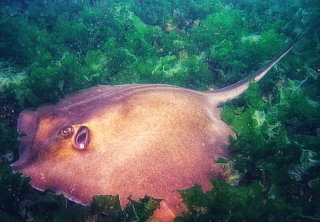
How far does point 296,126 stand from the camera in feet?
12.0

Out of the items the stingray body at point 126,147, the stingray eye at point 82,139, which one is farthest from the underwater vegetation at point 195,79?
the stingray eye at point 82,139

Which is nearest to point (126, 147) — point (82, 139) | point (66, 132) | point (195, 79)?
point (82, 139)

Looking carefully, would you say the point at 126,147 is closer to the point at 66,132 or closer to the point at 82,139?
the point at 82,139

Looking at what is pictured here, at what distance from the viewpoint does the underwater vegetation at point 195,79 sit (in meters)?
2.29

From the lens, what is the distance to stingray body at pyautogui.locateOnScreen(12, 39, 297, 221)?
92.5 inches

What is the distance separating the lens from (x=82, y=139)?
8.84ft

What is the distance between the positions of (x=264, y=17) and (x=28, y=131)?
9.96 metres

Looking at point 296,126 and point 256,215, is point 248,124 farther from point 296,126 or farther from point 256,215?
point 256,215

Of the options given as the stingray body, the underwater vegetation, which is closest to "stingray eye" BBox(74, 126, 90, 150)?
the stingray body

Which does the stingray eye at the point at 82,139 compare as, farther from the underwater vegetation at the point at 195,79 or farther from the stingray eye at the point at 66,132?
the underwater vegetation at the point at 195,79

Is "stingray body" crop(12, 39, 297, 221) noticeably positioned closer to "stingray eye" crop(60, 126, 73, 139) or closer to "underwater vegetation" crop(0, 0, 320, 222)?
"stingray eye" crop(60, 126, 73, 139)

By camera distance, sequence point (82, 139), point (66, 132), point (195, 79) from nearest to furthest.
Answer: point (66, 132), point (82, 139), point (195, 79)

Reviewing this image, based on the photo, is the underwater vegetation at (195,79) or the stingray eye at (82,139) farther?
the stingray eye at (82,139)

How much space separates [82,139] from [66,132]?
0.78ft
